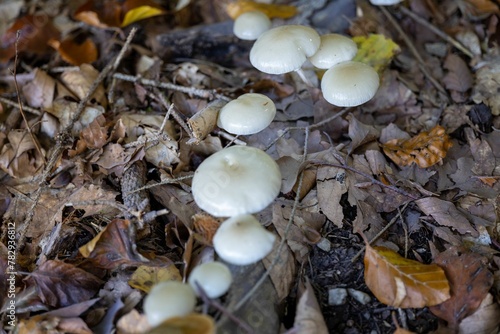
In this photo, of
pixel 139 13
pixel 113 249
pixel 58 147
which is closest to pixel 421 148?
pixel 113 249

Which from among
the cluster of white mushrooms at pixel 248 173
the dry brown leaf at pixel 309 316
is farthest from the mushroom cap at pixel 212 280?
the dry brown leaf at pixel 309 316

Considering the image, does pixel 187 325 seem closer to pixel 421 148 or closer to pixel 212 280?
pixel 212 280

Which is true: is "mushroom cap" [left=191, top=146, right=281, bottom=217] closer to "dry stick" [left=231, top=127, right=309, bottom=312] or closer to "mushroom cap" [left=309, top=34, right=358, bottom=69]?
"dry stick" [left=231, top=127, right=309, bottom=312]

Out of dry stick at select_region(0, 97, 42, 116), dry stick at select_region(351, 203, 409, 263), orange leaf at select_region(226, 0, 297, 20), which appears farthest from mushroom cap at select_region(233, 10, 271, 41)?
dry stick at select_region(351, 203, 409, 263)

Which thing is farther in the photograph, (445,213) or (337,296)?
(445,213)

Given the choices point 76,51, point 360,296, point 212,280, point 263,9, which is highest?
point 76,51

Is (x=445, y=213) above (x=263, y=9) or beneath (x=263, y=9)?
beneath

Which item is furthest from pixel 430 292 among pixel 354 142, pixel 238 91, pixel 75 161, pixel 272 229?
pixel 75 161

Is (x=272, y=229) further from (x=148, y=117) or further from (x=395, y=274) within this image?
(x=148, y=117)
